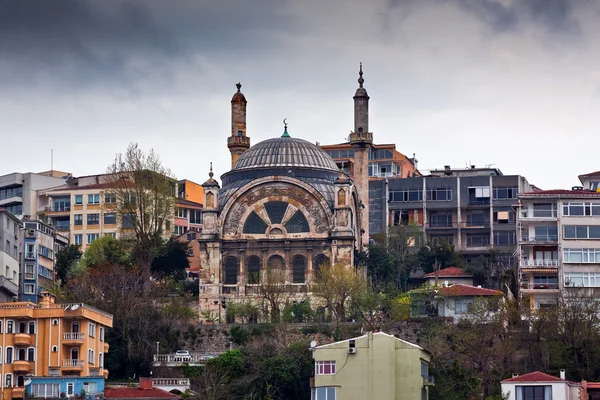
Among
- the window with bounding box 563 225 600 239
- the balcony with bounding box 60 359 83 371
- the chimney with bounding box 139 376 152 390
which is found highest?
the window with bounding box 563 225 600 239

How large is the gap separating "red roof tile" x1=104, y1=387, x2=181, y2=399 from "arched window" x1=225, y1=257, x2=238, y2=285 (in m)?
22.3

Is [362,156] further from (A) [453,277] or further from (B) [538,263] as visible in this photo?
(B) [538,263]

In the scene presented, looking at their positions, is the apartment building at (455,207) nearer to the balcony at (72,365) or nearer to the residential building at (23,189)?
the residential building at (23,189)

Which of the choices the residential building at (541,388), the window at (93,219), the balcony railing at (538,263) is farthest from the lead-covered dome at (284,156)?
the residential building at (541,388)

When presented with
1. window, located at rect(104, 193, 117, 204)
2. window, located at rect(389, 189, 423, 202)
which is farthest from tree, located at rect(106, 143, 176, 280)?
window, located at rect(389, 189, 423, 202)

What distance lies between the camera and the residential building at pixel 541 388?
7344 centimetres

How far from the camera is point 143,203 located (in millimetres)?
98375

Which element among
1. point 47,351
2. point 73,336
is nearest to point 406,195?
point 73,336

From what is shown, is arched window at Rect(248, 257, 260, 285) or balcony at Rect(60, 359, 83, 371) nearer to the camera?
balcony at Rect(60, 359, 83, 371)

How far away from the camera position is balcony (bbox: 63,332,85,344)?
258 ft

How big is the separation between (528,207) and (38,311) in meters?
28.4

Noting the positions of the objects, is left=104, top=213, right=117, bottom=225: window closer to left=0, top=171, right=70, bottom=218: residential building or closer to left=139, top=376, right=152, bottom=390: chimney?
left=0, top=171, right=70, bottom=218: residential building

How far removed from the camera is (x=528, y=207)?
9206 cm

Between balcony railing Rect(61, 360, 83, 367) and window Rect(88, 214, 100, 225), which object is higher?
window Rect(88, 214, 100, 225)
